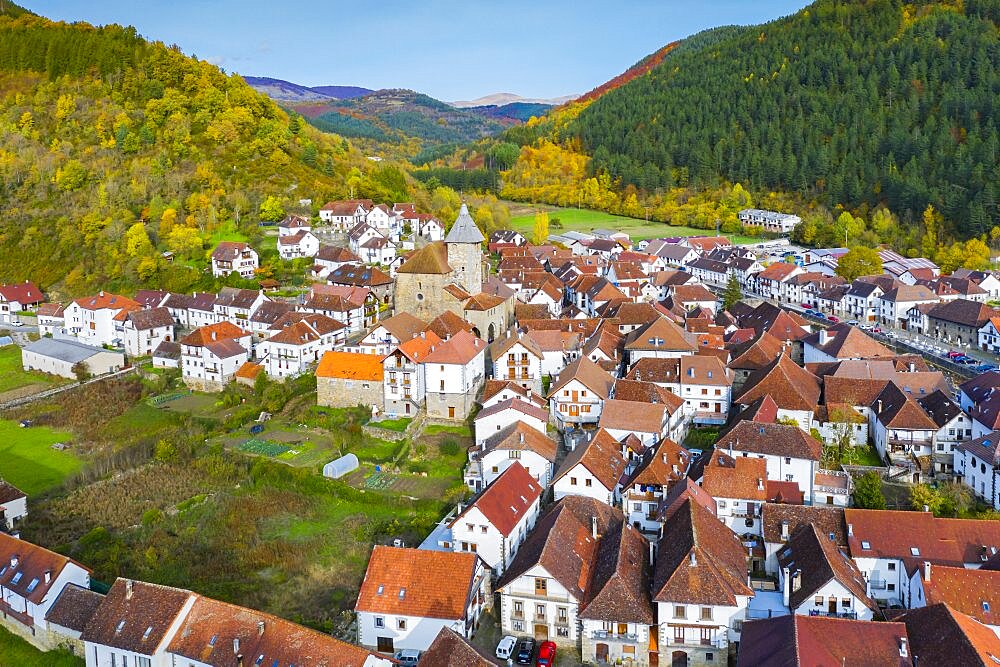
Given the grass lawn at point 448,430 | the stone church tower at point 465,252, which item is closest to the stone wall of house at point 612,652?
the grass lawn at point 448,430

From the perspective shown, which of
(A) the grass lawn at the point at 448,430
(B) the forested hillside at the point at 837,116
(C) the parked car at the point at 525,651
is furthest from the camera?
(B) the forested hillside at the point at 837,116

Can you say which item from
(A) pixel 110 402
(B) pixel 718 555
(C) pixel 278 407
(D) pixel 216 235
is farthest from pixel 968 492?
(D) pixel 216 235

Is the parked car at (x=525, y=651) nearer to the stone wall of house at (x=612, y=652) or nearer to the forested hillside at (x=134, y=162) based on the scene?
the stone wall of house at (x=612, y=652)

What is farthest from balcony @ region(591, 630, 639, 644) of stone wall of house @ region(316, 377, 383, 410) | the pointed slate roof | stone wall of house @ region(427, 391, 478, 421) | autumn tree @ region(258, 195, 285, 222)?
autumn tree @ region(258, 195, 285, 222)

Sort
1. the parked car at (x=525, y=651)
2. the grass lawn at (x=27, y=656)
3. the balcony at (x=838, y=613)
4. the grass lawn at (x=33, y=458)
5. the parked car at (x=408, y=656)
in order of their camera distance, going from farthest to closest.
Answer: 1. the grass lawn at (x=33, y=458)
2. the grass lawn at (x=27, y=656)
3. the balcony at (x=838, y=613)
4. the parked car at (x=408, y=656)
5. the parked car at (x=525, y=651)

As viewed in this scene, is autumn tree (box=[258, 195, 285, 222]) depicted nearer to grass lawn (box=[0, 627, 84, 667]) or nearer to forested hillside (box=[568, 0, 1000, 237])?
grass lawn (box=[0, 627, 84, 667])

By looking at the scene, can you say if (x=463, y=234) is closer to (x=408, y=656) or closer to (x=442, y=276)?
(x=442, y=276)

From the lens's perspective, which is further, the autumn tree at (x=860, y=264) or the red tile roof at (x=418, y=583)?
the autumn tree at (x=860, y=264)
